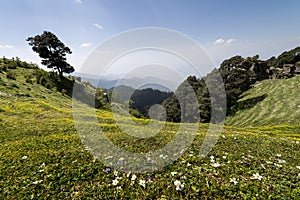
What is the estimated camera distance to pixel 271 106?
48.0m

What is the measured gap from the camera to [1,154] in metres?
8.20

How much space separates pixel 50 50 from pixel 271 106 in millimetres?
58821

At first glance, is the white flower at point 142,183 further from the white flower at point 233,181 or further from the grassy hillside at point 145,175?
the white flower at point 233,181

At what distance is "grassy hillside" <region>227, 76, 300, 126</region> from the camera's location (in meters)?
40.5

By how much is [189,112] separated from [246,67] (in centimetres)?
3109

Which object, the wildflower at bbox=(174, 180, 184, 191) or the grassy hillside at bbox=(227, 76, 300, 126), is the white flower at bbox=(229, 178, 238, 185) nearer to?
the wildflower at bbox=(174, 180, 184, 191)

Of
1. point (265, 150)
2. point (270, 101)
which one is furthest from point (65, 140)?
point (270, 101)

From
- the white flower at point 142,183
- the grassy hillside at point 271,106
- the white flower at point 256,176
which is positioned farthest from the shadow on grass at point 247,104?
the white flower at point 142,183

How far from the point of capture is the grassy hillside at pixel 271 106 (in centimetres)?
4053

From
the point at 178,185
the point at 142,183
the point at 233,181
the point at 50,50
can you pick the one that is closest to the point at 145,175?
the point at 142,183

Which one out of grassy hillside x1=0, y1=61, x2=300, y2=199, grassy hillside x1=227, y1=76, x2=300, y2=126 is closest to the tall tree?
grassy hillside x1=0, y1=61, x2=300, y2=199

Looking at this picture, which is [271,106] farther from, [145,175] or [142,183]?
[142,183]

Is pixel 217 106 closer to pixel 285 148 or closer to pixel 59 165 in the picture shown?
pixel 285 148

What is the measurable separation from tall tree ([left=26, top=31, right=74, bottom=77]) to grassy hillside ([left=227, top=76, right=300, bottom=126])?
4984 centimetres
